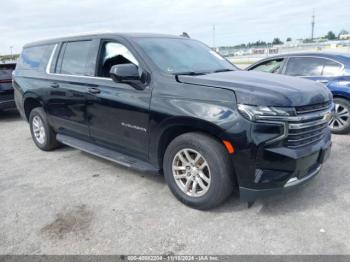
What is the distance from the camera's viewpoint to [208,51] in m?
4.61

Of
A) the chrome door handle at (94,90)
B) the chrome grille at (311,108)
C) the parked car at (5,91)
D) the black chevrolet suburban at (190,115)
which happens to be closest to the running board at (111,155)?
the black chevrolet suburban at (190,115)

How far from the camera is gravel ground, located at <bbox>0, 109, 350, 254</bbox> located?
8.98ft

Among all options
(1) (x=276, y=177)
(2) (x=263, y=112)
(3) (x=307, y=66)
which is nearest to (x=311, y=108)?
(2) (x=263, y=112)

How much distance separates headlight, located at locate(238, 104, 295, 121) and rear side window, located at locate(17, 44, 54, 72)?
369 centimetres

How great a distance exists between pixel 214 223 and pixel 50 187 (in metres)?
2.23

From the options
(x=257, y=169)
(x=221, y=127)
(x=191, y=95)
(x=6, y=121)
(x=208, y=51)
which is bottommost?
(x=6, y=121)

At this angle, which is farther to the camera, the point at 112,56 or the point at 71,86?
the point at 71,86

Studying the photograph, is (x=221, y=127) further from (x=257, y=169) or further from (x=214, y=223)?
(x=214, y=223)

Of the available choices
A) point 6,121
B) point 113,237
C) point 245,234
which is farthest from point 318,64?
point 6,121

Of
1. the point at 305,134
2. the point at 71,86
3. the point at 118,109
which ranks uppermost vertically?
the point at 71,86

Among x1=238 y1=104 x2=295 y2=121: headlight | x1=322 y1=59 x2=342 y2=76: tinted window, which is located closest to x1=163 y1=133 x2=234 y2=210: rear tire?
x1=238 y1=104 x2=295 y2=121: headlight

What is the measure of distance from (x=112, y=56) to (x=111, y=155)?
4.20 feet

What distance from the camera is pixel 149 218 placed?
10.5ft

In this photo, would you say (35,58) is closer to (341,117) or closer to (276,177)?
(276,177)
